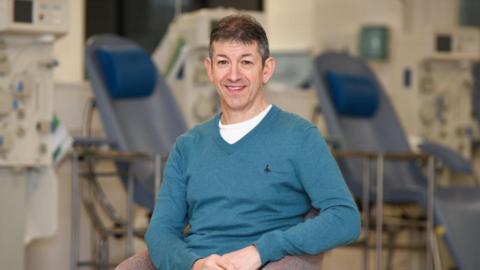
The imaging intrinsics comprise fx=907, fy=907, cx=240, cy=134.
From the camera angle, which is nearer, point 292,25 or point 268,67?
point 268,67

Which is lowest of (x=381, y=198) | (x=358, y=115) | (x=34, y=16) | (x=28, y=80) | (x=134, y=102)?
(x=381, y=198)

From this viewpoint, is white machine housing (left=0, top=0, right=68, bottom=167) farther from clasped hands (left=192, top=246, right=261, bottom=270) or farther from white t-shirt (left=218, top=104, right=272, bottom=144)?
clasped hands (left=192, top=246, right=261, bottom=270)

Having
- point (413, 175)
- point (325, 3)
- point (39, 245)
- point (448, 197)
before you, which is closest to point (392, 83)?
point (325, 3)

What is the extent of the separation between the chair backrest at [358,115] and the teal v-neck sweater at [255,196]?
236cm

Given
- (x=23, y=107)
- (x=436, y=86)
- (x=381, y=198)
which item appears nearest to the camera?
(x=23, y=107)

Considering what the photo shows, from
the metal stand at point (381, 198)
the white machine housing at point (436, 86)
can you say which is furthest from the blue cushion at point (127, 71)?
the white machine housing at point (436, 86)

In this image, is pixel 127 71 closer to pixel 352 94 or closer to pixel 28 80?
pixel 28 80

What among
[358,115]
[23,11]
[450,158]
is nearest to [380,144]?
[358,115]

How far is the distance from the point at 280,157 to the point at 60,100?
8.52ft

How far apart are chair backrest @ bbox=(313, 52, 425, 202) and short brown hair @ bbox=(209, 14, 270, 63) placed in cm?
239

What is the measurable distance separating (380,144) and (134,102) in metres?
1.45

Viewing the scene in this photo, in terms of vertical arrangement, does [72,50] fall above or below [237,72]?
below

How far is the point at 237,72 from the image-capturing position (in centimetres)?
224

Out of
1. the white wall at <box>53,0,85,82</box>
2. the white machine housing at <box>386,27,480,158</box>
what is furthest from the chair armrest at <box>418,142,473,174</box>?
the white wall at <box>53,0,85,82</box>
